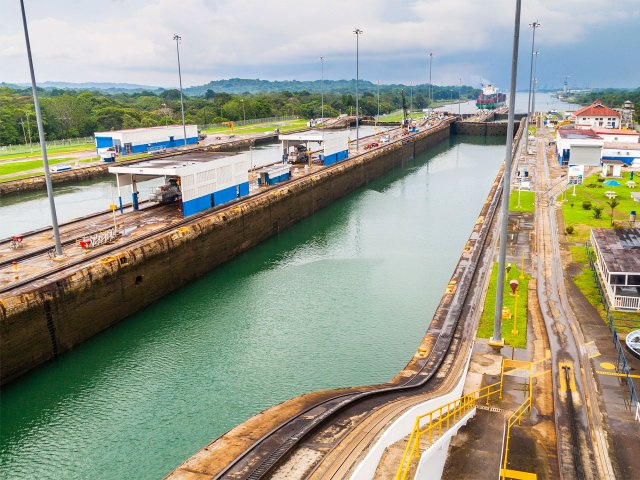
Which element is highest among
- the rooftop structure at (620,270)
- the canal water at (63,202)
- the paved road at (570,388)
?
the rooftop structure at (620,270)

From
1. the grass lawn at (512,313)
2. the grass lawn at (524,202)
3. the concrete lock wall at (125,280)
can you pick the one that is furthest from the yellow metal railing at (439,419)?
the grass lawn at (524,202)

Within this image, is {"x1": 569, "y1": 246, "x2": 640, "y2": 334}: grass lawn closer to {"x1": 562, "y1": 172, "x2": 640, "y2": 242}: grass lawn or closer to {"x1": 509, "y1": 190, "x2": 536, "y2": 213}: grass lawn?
{"x1": 562, "y1": 172, "x2": 640, "y2": 242}: grass lawn

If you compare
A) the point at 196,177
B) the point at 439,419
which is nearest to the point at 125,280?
the point at 196,177

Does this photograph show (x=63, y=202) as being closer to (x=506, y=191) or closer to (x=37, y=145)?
(x=37, y=145)

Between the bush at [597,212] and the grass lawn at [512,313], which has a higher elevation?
the bush at [597,212]

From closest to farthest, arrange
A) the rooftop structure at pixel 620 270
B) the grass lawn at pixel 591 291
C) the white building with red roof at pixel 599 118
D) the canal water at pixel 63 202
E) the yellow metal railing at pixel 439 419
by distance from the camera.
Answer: the yellow metal railing at pixel 439 419, the grass lawn at pixel 591 291, the rooftop structure at pixel 620 270, the canal water at pixel 63 202, the white building with red roof at pixel 599 118

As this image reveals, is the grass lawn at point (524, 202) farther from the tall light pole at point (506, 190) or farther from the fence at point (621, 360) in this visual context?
the tall light pole at point (506, 190)
